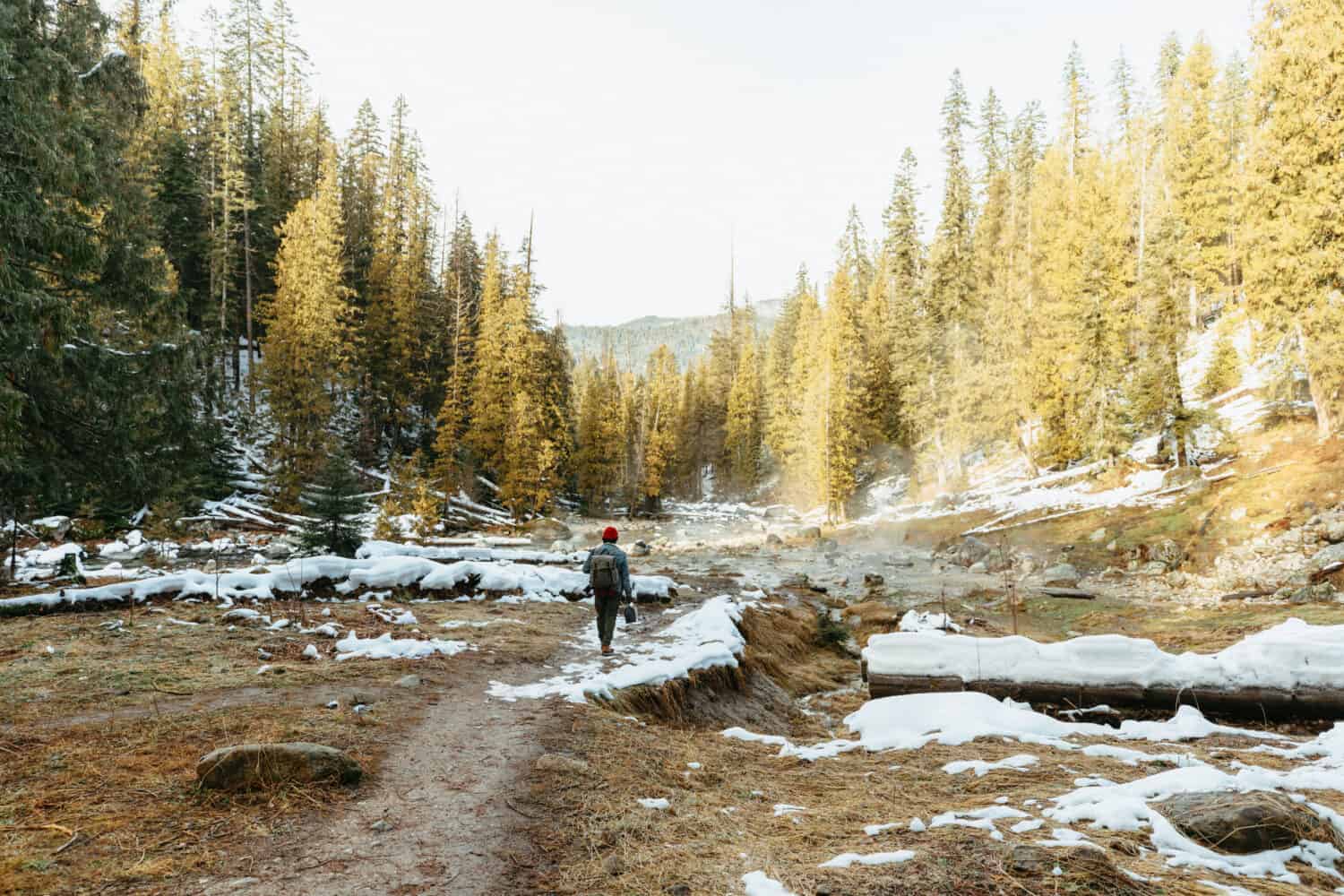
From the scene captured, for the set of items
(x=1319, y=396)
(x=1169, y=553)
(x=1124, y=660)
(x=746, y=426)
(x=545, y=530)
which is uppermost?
(x=746, y=426)

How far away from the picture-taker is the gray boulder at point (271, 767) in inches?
163

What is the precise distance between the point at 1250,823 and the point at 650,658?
6.62 meters

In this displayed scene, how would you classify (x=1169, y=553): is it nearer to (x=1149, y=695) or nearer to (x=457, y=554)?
(x=1149, y=695)

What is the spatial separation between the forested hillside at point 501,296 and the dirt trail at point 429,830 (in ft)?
25.9

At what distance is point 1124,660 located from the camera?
7016 mm

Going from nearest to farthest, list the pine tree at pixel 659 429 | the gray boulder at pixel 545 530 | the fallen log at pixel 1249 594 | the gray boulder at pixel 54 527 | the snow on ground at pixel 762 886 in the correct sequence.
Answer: the snow on ground at pixel 762 886
the fallen log at pixel 1249 594
the gray boulder at pixel 54 527
the gray boulder at pixel 545 530
the pine tree at pixel 659 429

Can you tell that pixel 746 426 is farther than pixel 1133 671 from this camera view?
Yes

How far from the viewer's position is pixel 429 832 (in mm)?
3797

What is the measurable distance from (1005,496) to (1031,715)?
26.2 metres

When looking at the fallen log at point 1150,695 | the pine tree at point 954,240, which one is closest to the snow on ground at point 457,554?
the fallen log at point 1150,695

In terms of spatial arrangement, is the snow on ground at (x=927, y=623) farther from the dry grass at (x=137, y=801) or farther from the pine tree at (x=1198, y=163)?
the pine tree at (x=1198, y=163)

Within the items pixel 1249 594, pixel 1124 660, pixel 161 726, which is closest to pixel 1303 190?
pixel 1249 594

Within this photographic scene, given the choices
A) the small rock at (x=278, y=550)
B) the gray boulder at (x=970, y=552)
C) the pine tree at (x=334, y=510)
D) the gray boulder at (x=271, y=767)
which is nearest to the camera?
the gray boulder at (x=271, y=767)

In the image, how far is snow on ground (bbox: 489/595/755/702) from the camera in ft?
24.0
